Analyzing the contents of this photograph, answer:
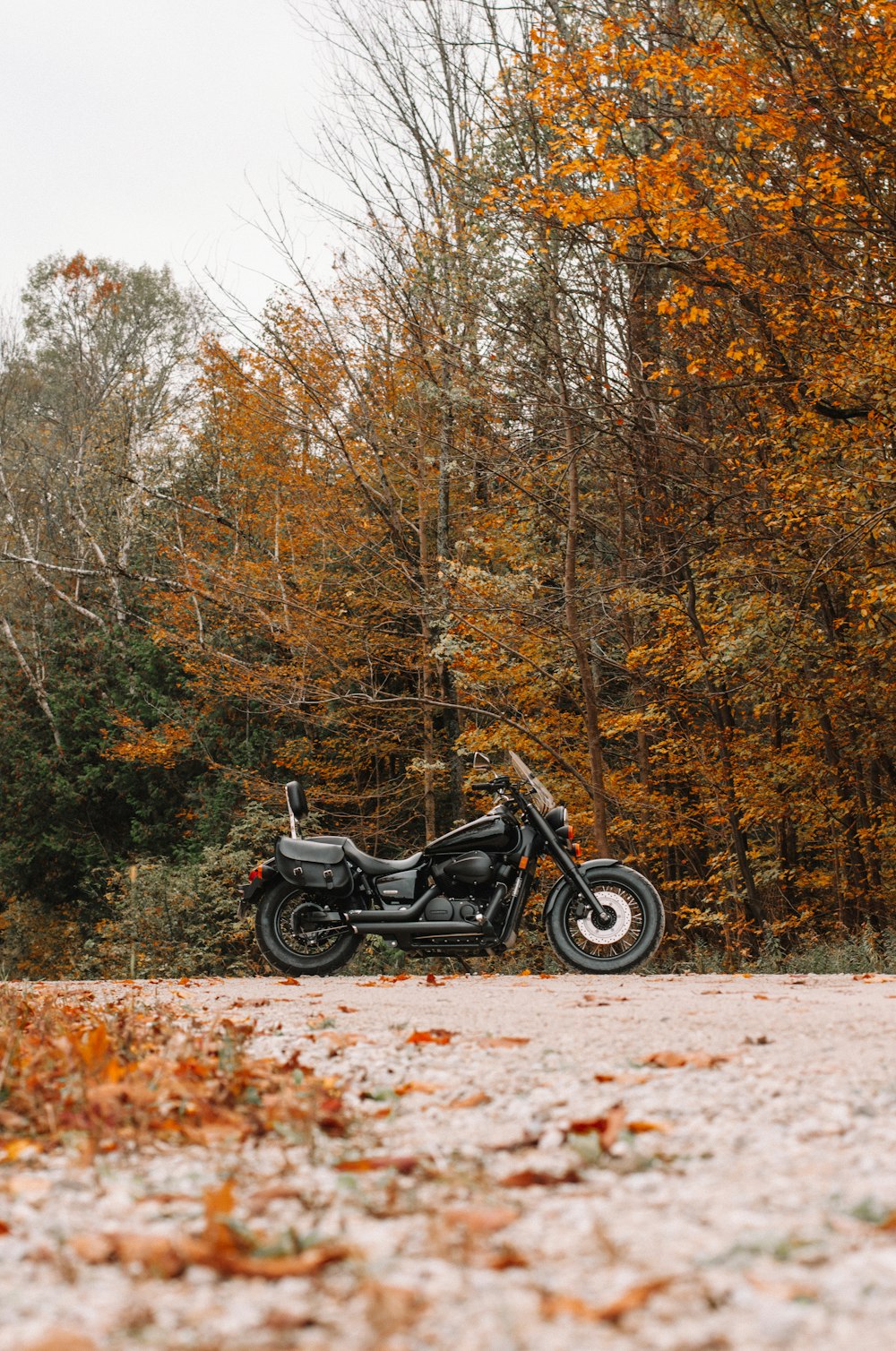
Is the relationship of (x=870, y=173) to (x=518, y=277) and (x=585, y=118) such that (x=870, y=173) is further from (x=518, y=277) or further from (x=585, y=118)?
(x=518, y=277)

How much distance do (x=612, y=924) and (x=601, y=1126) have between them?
4472 millimetres

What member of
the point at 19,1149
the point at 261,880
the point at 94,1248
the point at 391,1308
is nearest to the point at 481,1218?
the point at 391,1308

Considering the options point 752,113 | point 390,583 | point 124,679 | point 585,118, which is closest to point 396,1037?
point 752,113

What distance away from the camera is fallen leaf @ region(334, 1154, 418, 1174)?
2580mm

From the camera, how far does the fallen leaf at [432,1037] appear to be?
4152mm

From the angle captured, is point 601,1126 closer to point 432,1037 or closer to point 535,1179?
point 535,1179

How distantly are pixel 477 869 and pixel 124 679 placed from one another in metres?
15.1

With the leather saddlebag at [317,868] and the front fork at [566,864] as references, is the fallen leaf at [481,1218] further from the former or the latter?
the leather saddlebag at [317,868]

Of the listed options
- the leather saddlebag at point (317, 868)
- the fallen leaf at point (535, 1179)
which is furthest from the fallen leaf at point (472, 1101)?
the leather saddlebag at point (317, 868)

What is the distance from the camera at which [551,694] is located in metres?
15.5

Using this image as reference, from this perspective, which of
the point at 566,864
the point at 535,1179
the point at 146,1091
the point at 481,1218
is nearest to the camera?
the point at 481,1218

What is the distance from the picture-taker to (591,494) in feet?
46.1

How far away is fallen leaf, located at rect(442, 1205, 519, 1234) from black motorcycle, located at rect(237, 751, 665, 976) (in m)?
4.88

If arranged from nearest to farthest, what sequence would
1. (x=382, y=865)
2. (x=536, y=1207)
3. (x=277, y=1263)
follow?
(x=277, y=1263) < (x=536, y=1207) < (x=382, y=865)
